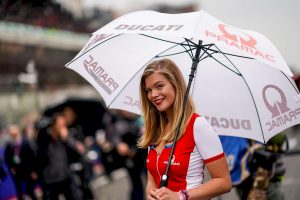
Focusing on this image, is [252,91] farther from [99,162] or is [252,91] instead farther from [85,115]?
[85,115]

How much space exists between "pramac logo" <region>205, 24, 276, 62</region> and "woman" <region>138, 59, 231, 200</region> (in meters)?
0.34

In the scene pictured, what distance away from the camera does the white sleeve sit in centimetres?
290

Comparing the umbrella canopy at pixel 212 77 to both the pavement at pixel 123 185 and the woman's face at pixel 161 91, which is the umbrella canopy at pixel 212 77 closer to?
the woman's face at pixel 161 91

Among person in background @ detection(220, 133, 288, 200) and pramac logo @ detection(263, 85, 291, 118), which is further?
person in background @ detection(220, 133, 288, 200)

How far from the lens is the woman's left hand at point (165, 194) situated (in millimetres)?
2838

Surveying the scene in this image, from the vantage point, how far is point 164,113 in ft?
10.7

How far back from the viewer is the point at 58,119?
Result: 837 centimetres

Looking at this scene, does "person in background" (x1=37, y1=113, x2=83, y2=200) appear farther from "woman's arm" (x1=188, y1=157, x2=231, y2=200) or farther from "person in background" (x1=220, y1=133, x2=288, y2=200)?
"woman's arm" (x1=188, y1=157, x2=231, y2=200)

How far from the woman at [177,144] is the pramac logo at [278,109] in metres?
1.04

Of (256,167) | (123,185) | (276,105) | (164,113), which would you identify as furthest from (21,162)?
(164,113)

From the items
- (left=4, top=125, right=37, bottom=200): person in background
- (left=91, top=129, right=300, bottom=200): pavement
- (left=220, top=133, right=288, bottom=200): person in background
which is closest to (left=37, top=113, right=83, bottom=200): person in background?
(left=4, top=125, right=37, bottom=200): person in background

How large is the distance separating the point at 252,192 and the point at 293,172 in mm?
7341

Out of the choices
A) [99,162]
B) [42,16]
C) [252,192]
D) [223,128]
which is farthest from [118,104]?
[42,16]

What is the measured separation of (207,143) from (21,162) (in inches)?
267
